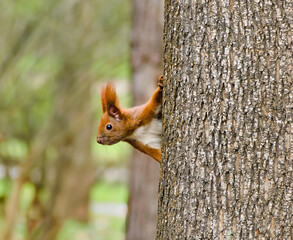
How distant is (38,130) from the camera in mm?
10508

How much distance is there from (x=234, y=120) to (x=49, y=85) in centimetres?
795

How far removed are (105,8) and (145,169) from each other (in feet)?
11.7

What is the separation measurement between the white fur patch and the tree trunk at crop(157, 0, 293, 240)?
0.94 meters

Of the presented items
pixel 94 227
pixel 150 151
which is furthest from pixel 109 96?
pixel 94 227

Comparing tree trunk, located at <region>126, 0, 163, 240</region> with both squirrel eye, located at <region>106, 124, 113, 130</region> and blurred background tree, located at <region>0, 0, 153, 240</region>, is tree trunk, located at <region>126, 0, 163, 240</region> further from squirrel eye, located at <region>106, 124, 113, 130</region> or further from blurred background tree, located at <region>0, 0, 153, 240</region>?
squirrel eye, located at <region>106, 124, 113, 130</region>

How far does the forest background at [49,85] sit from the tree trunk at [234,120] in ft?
18.2

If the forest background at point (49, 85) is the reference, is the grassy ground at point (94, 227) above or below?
below

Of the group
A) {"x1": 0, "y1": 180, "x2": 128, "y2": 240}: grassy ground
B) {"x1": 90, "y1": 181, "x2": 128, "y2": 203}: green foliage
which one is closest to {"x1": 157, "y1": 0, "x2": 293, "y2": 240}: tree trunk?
{"x1": 0, "y1": 180, "x2": 128, "y2": 240}: grassy ground

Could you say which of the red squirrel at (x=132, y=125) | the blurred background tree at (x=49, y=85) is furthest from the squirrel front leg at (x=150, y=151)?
the blurred background tree at (x=49, y=85)

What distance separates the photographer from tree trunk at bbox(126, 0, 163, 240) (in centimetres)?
616

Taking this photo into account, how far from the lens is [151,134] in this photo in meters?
3.32

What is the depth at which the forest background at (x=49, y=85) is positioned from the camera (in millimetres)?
8055

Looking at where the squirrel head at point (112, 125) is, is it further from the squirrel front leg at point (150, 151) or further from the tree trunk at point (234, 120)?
the tree trunk at point (234, 120)

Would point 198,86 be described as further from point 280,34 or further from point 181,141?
point 280,34
